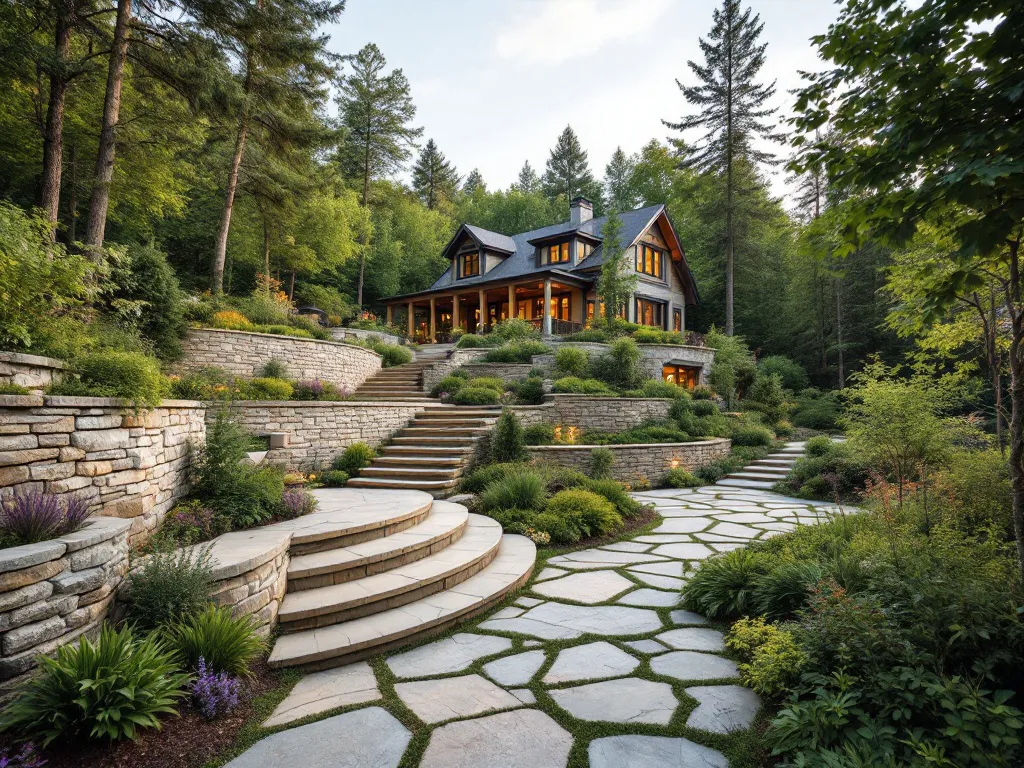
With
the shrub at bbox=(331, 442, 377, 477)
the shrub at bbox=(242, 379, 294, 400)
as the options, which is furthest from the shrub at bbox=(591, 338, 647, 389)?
the shrub at bbox=(242, 379, 294, 400)

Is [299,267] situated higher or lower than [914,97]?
higher

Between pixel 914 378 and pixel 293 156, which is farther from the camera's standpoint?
pixel 293 156

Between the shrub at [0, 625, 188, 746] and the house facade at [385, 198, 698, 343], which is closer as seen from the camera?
the shrub at [0, 625, 188, 746]

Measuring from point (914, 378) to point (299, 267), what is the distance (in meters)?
20.6

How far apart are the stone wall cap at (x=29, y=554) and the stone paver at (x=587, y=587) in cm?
332

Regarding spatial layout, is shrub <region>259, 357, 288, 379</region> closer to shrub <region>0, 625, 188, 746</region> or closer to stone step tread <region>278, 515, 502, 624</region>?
stone step tread <region>278, 515, 502, 624</region>

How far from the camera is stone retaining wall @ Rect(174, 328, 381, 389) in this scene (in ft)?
30.5

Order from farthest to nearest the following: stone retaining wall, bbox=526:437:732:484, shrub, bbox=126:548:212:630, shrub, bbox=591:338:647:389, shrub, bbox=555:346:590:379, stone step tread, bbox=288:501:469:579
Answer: shrub, bbox=591:338:647:389
shrub, bbox=555:346:590:379
stone retaining wall, bbox=526:437:732:484
stone step tread, bbox=288:501:469:579
shrub, bbox=126:548:212:630

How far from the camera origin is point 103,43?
967 centimetres

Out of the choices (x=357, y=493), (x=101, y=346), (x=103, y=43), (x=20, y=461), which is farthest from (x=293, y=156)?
(x=20, y=461)

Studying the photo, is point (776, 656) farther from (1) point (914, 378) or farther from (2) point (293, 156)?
(2) point (293, 156)

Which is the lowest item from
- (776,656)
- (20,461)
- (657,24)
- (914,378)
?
(776,656)

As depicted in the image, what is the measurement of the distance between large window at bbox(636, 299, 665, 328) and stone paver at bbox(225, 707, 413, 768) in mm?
20159

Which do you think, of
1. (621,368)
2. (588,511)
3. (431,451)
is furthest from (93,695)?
(621,368)
